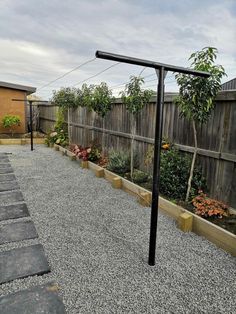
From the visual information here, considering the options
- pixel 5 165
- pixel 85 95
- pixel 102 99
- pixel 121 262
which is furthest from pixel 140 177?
pixel 5 165

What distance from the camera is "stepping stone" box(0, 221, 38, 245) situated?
2.80 metres

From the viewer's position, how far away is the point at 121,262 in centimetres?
238

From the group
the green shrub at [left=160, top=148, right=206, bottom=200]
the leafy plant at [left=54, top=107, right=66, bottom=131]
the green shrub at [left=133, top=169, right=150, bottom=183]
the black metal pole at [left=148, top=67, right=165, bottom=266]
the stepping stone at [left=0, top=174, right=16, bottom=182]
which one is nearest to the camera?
the black metal pole at [left=148, top=67, right=165, bottom=266]

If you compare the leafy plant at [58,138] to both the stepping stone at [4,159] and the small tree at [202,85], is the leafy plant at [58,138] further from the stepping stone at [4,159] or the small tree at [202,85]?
the small tree at [202,85]

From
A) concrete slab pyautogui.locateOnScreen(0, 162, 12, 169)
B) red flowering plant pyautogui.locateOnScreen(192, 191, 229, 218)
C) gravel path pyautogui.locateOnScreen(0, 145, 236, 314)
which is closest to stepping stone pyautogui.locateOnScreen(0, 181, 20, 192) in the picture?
gravel path pyautogui.locateOnScreen(0, 145, 236, 314)

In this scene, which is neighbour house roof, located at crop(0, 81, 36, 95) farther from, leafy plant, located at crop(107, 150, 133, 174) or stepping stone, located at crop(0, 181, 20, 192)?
leafy plant, located at crop(107, 150, 133, 174)

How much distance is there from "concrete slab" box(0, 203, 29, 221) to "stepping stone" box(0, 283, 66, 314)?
1665 millimetres

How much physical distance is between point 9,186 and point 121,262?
3370 mm

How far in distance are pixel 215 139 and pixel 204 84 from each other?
0.81m

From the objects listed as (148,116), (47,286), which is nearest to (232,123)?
(148,116)

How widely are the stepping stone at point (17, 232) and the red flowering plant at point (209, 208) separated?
2.23 metres

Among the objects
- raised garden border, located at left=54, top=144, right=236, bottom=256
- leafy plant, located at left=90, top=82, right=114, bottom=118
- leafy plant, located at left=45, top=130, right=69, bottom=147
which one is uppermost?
leafy plant, located at left=90, top=82, right=114, bottom=118

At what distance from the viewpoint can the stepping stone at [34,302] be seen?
1.74 meters

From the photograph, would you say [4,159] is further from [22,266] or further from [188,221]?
[188,221]
